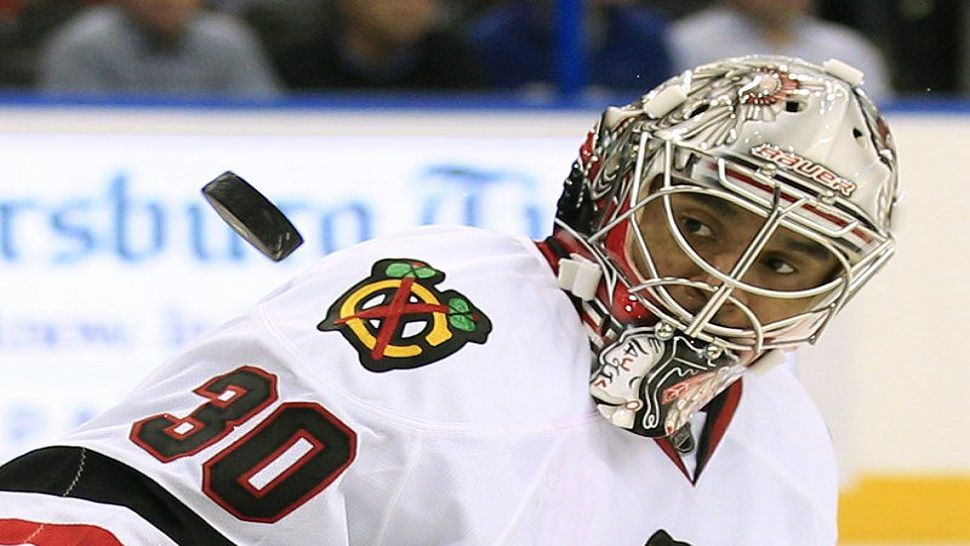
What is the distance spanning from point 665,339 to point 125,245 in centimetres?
213

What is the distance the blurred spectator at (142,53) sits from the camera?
3.80 metres

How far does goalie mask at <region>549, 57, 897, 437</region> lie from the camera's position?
165cm

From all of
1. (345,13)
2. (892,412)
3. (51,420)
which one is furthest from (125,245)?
(892,412)

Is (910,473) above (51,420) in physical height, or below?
below

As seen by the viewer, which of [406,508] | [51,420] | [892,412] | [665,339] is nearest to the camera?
[406,508]

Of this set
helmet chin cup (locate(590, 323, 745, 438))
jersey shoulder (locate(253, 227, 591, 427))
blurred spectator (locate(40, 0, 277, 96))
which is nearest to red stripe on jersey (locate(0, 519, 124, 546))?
jersey shoulder (locate(253, 227, 591, 427))

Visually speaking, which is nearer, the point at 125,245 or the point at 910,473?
the point at 125,245

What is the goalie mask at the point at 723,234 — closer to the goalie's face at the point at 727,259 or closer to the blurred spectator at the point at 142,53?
the goalie's face at the point at 727,259

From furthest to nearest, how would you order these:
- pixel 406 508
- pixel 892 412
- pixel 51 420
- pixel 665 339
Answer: pixel 892 412, pixel 51 420, pixel 665 339, pixel 406 508

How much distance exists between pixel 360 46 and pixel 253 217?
89.4 inches

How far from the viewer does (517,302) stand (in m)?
1.72

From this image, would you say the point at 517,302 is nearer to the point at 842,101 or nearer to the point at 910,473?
the point at 842,101

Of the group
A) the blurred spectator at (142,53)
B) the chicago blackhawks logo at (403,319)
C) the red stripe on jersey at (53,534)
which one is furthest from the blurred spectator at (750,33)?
the red stripe on jersey at (53,534)

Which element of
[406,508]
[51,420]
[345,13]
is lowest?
[51,420]
